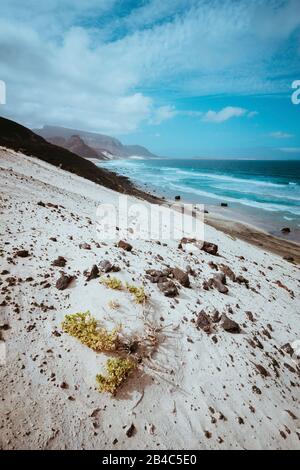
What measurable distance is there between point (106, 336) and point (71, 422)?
1.36 meters

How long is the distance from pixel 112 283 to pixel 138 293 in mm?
647

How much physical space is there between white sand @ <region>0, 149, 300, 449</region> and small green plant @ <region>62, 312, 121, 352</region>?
127 millimetres

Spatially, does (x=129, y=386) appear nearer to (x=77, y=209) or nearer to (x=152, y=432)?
(x=152, y=432)

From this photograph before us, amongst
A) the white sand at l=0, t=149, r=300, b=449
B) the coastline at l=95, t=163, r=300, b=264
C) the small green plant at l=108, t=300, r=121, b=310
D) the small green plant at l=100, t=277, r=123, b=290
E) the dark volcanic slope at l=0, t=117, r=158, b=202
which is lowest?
the coastline at l=95, t=163, r=300, b=264

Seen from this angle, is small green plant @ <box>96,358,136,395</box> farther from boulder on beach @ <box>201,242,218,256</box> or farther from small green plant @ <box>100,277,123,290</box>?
boulder on beach @ <box>201,242,218,256</box>

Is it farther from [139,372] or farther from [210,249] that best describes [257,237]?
[139,372]

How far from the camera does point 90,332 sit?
4801 millimetres

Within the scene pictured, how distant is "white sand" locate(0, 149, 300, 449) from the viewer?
3748 mm

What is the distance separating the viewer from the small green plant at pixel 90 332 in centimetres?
463

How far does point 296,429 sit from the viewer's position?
14.4ft

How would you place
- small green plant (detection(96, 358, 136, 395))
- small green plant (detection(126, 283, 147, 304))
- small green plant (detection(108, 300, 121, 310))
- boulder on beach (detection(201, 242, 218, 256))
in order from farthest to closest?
boulder on beach (detection(201, 242, 218, 256)) → small green plant (detection(126, 283, 147, 304)) → small green plant (detection(108, 300, 121, 310)) → small green plant (detection(96, 358, 136, 395))

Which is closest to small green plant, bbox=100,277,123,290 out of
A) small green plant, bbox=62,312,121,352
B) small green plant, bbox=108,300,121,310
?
small green plant, bbox=108,300,121,310

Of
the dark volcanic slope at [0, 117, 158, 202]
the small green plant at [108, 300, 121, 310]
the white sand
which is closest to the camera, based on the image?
the white sand
